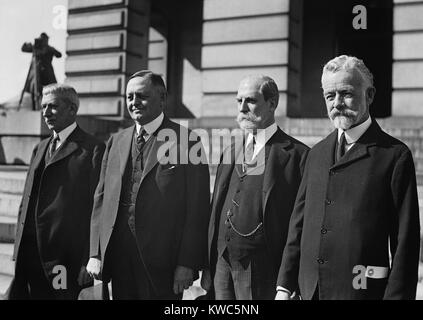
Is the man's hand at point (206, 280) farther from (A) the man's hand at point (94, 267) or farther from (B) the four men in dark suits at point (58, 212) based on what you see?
(B) the four men in dark suits at point (58, 212)

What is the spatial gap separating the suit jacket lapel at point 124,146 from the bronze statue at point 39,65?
325 inches

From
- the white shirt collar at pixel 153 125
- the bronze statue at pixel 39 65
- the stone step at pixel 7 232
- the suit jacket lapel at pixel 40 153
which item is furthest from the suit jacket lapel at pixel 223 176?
the bronze statue at pixel 39 65

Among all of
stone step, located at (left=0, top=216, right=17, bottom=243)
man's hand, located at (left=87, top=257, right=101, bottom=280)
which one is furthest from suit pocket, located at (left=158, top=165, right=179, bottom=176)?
stone step, located at (left=0, top=216, right=17, bottom=243)

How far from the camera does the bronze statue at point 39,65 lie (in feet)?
36.4

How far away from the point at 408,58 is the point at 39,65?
26.2 feet

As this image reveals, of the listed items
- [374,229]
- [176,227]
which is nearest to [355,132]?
[374,229]

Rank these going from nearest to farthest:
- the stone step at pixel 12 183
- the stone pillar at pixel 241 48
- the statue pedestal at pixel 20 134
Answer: the stone step at pixel 12 183
the statue pedestal at pixel 20 134
the stone pillar at pixel 241 48

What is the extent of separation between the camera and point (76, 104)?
12.8 ft

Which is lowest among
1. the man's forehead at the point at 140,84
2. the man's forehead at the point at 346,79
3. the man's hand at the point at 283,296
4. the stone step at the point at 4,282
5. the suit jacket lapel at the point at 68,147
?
A: the stone step at the point at 4,282

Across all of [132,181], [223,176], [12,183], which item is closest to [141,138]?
[132,181]

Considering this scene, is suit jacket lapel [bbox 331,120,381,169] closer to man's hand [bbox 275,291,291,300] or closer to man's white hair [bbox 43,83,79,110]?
man's hand [bbox 275,291,291,300]

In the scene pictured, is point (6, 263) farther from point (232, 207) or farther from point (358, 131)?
point (358, 131)

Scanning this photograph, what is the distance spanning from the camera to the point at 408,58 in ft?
29.2
